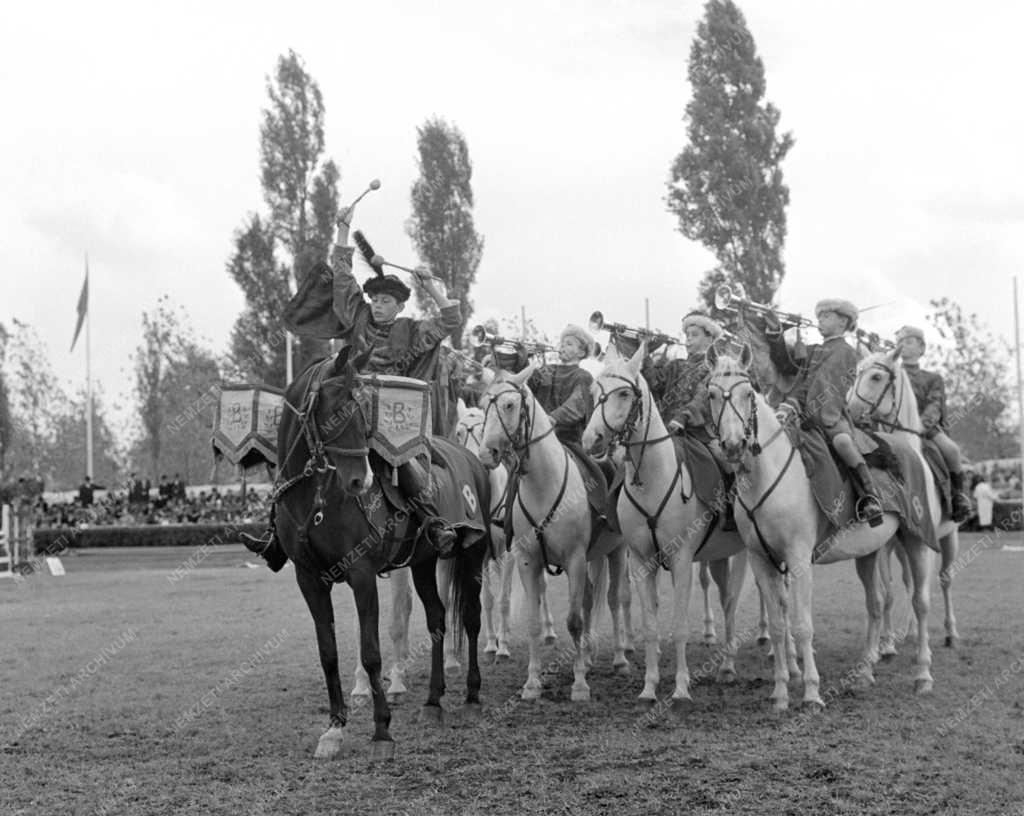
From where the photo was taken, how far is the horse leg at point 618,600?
11328 mm

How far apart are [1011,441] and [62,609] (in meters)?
50.1

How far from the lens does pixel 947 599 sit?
501 inches

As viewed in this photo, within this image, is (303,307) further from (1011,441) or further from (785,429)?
(1011,441)

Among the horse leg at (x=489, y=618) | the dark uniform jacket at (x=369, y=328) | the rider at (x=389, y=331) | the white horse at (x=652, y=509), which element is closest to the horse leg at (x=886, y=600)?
the white horse at (x=652, y=509)

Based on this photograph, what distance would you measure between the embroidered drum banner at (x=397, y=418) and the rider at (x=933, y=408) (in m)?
5.78

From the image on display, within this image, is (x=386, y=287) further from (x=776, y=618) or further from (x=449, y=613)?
(x=776, y=618)

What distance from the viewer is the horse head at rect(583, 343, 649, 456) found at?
9.32 meters

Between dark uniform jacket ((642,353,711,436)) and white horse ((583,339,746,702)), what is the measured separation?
2.37ft

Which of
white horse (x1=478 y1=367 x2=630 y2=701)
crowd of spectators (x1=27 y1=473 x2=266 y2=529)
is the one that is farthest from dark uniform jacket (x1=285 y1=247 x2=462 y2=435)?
crowd of spectators (x1=27 y1=473 x2=266 y2=529)

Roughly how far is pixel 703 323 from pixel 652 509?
187 cm

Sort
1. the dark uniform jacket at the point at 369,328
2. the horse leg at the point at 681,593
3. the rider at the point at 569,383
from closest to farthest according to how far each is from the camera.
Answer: the dark uniform jacket at the point at 369,328 → the horse leg at the point at 681,593 → the rider at the point at 569,383

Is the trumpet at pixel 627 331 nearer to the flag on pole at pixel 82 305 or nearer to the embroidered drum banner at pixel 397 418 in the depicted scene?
the embroidered drum banner at pixel 397 418

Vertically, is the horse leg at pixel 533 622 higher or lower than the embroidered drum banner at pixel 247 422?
lower

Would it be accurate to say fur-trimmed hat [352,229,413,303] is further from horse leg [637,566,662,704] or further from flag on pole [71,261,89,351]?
flag on pole [71,261,89,351]
